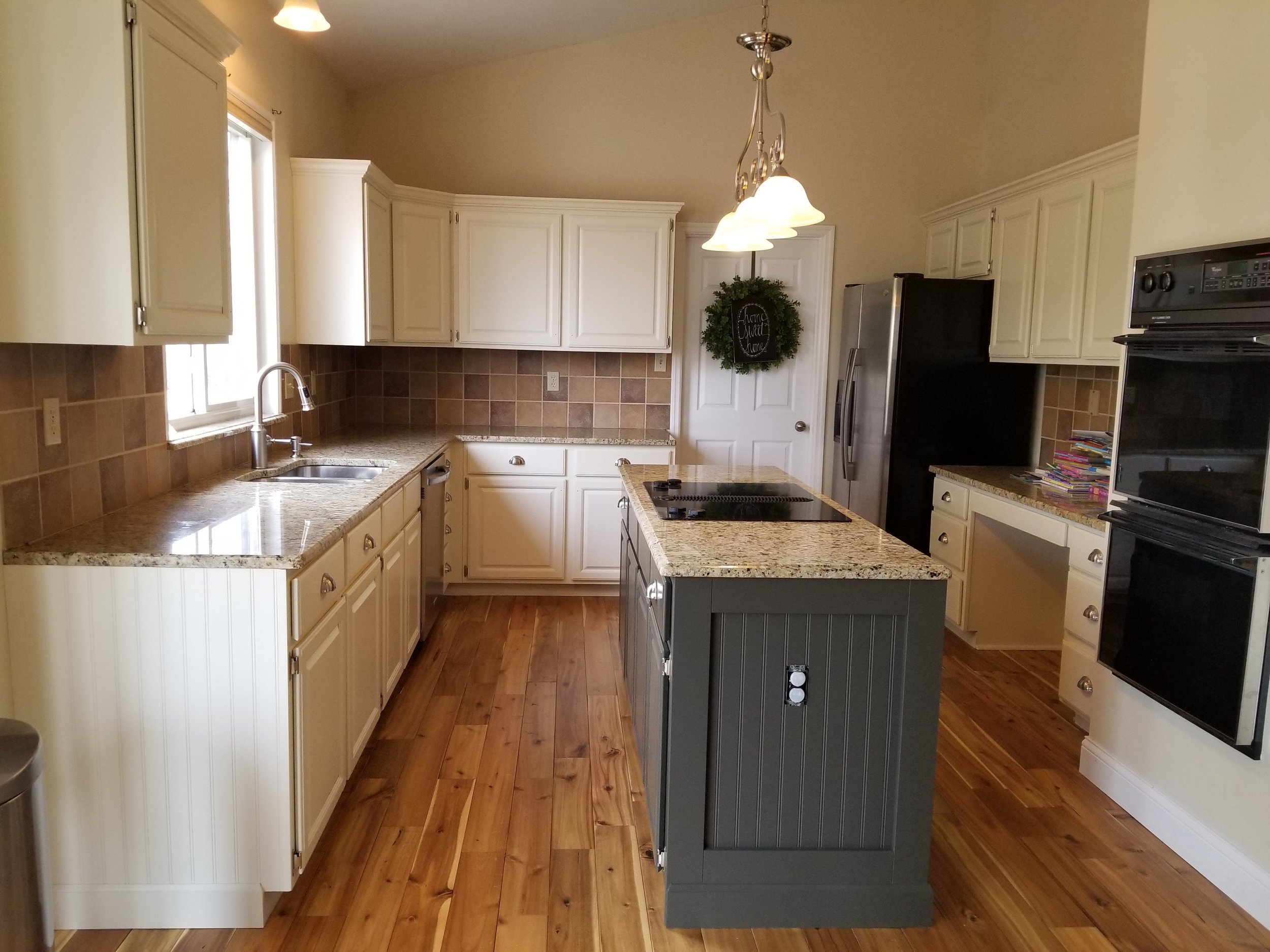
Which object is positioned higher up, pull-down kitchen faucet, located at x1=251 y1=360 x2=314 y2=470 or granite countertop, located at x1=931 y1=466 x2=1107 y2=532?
pull-down kitchen faucet, located at x1=251 y1=360 x2=314 y2=470

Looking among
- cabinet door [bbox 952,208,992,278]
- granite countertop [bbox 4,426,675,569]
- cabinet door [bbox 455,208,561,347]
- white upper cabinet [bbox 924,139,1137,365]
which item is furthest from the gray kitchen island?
cabinet door [bbox 455,208,561,347]

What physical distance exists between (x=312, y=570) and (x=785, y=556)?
111 centimetres

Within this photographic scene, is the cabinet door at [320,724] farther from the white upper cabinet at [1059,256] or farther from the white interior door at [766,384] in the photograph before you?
the white interior door at [766,384]

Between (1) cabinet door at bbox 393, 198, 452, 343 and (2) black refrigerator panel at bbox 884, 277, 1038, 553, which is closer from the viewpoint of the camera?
(2) black refrigerator panel at bbox 884, 277, 1038, 553

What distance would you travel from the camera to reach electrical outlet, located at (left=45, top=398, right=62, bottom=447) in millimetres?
2225

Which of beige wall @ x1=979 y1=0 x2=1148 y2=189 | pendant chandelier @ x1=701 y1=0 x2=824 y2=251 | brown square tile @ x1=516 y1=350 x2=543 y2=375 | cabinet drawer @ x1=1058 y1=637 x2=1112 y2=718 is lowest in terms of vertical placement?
cabinet drawer @ x1=1058 y1=637 x2=1112 y2=718

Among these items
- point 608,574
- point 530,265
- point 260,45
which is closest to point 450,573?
point 608,574

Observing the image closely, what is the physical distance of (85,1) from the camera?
196 centimetres

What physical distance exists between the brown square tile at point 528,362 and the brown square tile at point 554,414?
0.69ft

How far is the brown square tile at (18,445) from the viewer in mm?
2053

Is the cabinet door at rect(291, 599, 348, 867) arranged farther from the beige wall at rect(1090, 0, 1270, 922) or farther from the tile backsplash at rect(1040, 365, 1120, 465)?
the tile backsplash at rect(1040, 365, 1120, 465)

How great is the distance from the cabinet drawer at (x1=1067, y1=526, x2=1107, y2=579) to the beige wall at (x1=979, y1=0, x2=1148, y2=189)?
1.89 metres

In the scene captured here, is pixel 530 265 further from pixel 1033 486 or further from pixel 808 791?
pixel 808 791

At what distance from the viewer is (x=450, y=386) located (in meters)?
5.32
